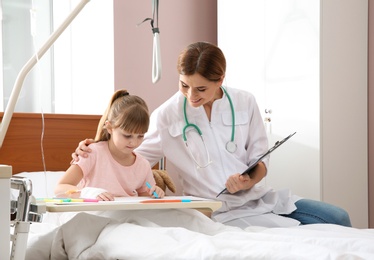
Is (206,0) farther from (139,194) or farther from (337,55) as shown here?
(139,194)

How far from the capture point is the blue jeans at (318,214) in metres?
1.94

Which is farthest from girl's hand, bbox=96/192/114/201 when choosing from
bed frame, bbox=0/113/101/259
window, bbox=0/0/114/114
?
window, bbox=0/0/114/114

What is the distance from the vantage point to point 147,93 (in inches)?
133

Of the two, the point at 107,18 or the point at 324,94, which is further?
the point at 107,18

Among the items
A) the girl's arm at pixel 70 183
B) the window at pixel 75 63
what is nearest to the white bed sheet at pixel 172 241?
the girl's arm at pixel 70 183

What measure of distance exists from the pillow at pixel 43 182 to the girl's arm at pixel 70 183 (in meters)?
0.23

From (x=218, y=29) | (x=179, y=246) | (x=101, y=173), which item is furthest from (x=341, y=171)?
(x=179, y=246)

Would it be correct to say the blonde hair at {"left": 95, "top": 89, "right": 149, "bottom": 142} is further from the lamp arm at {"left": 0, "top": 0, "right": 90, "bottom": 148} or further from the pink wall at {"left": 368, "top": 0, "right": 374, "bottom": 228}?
the pink wall at {"left": 368, "top": 0, "right": 374, "bottom": 228}

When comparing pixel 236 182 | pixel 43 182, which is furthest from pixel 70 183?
pixel 236 182

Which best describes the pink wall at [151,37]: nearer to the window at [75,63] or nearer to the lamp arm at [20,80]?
the window at [75,63]

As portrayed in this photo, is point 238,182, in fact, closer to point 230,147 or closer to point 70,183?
point 230,147

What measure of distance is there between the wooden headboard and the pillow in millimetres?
151

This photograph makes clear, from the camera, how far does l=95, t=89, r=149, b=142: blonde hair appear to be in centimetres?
195

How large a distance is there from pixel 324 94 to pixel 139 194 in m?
1.11
